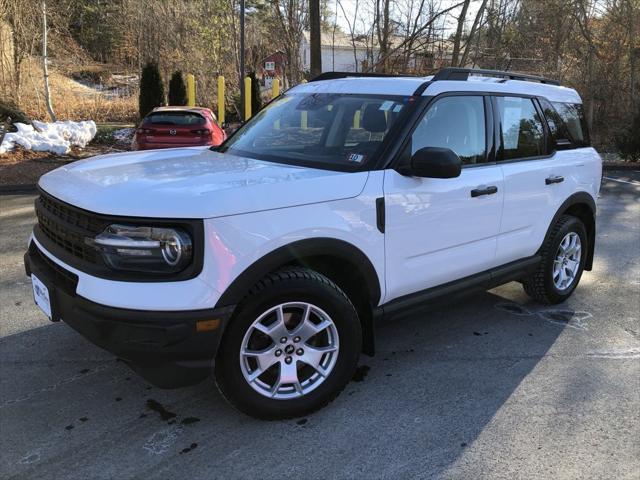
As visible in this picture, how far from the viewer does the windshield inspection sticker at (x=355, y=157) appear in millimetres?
3372

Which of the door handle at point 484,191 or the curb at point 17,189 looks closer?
the door handle at point 484,191

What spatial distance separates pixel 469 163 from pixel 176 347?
230cm

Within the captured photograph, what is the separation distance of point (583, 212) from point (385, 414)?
119 inches

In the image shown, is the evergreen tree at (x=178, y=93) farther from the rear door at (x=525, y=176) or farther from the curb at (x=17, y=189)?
the rear door at (x=525, y=176)

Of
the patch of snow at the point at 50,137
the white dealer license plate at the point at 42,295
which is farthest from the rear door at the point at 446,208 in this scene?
the patch of snow at the point at 50,137

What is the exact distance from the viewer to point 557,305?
5035mm

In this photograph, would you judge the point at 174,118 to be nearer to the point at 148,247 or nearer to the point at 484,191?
the point at 484,191

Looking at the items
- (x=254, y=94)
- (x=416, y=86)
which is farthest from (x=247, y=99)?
(x=416, y=86)

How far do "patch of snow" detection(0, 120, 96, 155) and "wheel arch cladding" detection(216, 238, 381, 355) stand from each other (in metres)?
11.0

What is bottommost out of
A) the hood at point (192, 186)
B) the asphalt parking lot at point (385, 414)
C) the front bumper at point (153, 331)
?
the asphalt parking lot at point (385, 414)

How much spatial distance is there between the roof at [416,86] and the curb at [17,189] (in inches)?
281

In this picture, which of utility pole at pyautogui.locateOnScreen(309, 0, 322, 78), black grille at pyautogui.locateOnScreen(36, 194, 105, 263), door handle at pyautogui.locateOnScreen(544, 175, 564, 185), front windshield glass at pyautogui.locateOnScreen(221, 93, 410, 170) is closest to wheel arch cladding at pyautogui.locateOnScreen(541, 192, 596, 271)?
door handle at pyautogui.locateOnScreen(544, 175, 564, 185)

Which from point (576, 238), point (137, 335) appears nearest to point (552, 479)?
point (137, 335)

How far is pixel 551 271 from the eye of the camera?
4746 mm
